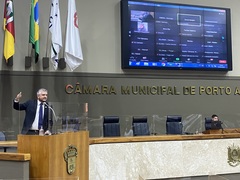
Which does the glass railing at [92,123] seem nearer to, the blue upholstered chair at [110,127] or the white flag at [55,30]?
the blue upholstered chair at [110,127]

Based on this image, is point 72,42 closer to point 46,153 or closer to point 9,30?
point 9,30

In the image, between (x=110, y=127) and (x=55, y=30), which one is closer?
(x=110, y=127)

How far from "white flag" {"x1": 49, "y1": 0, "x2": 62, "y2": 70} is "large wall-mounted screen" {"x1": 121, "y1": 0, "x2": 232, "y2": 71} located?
1.46 metres

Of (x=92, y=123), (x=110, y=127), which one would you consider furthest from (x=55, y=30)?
(x=110, y=127)

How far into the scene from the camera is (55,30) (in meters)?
7.70

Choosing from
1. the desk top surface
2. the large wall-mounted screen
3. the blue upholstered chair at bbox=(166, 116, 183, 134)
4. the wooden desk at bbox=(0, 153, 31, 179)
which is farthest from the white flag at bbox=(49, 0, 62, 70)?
the wooden desk at bbox=(0, 153, 31, 179)

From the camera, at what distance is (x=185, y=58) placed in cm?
873

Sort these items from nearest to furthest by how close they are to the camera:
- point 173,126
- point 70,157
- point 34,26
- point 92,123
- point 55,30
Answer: point 70,157 < point 92,123 < point 173,126 < point 34,26 < point 55,30

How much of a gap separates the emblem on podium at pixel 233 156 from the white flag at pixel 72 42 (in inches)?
145

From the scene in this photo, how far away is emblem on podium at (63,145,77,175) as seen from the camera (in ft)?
13.4

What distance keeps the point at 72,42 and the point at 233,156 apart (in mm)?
4026

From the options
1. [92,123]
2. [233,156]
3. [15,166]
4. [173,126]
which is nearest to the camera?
[15,166]

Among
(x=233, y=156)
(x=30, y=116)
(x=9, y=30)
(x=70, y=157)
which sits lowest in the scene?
(x=233, y=156)

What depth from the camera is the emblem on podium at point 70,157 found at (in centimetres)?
408
